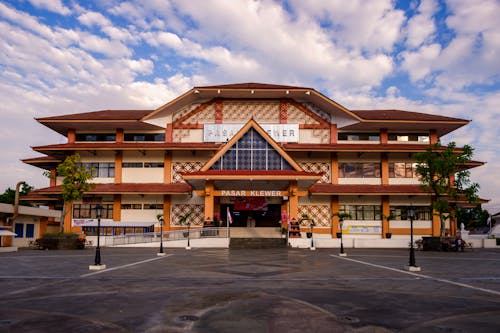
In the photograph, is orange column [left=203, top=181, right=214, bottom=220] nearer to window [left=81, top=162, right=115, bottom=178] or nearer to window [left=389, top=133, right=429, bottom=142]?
window [left=81, top=162, right=115, bottom=178]

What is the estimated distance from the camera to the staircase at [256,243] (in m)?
31.1

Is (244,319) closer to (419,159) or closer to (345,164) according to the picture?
(419,159)

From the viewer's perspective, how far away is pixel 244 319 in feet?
24.9

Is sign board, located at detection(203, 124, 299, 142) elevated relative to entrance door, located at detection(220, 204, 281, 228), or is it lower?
elevated

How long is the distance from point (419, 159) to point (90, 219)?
30441mm

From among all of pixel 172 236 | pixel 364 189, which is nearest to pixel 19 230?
pixel 172 236

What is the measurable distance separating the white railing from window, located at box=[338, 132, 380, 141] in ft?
52.4

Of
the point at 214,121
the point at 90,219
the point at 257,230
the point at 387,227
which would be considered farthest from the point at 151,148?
the point at 387,227

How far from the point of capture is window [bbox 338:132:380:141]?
132 ft

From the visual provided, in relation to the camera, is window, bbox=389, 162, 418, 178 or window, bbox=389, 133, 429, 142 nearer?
window, bbox=389, 162, 418, 178

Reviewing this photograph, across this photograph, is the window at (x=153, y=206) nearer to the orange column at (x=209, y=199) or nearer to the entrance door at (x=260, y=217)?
the orange column at (x=209, y=199)

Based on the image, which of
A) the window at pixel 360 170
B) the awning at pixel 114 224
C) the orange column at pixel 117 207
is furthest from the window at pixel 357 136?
the orange column at pixel 117 207

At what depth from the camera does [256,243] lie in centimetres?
3120

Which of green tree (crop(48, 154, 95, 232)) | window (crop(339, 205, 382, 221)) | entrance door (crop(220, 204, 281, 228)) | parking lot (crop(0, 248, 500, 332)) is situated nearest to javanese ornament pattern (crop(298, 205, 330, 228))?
window (crop(339, 205, 382, 221))
